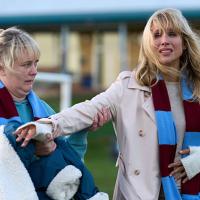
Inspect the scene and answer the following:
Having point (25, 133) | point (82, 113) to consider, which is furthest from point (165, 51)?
point (25, 133)

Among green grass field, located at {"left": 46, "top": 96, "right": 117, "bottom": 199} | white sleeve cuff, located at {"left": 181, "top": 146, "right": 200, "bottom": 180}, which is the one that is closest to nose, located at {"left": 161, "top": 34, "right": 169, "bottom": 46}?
white sleeve cuff, located at {"left": 181, "top": 146, "right": 200, "bottom": 180}

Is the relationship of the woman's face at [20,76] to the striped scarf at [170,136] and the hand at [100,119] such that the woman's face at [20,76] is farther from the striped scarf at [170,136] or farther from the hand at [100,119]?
the striped scarf at [170,136]

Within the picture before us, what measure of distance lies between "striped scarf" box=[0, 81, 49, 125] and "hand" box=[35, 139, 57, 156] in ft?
0.78

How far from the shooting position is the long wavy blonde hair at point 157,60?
14.3ft

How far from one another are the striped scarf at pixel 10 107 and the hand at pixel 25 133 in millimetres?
267

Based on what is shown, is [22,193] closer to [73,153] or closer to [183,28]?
[73,153]

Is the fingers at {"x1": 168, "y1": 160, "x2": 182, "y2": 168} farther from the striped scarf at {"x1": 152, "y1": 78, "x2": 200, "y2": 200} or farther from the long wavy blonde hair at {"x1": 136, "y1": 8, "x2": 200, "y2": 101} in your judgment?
the long wavy blonde hair at {"x1": 136, "y1": 8, "x2": 200, "y2": 101}

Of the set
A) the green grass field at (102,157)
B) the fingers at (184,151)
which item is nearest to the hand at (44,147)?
the fingers at (184,151)

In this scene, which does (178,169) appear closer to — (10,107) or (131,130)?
(131,130)

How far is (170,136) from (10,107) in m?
0.90

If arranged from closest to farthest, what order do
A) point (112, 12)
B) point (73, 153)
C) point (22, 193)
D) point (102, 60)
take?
point (22, 193), point (73, 153), point (112, 12), point (102, 60)

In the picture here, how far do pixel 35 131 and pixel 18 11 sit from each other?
16984 millimetres

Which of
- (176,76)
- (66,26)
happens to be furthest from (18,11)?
(176,76)

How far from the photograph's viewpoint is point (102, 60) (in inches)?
938
